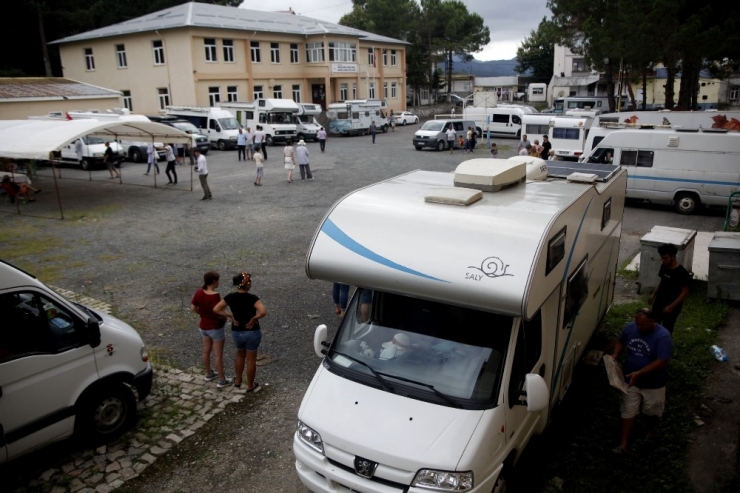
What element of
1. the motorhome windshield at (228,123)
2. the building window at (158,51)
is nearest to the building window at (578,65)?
the building window at (158,51)

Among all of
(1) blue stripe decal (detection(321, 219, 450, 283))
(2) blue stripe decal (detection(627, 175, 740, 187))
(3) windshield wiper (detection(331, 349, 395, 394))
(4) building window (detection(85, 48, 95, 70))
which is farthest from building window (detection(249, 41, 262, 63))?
(3) windshield wiper (detection(331, 349, 395, 394))

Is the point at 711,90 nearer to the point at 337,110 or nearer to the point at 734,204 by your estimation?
the point at 337,110

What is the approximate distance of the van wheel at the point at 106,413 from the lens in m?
6.01

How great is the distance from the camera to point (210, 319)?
711cm

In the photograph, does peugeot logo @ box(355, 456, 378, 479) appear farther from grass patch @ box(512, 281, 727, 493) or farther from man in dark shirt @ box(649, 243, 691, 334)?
man in dark shirt @ box(649, 243, 691, 334)

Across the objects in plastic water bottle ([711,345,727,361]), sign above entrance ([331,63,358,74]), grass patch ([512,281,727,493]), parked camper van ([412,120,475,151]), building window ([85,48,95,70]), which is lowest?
grass patch ([512,281,727,493])

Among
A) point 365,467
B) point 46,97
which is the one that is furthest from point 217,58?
point 365,467

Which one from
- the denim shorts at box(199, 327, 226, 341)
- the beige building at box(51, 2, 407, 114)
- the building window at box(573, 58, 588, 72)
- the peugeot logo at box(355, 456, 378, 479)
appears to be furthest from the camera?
the building window at box(573, 58, 588, 72)

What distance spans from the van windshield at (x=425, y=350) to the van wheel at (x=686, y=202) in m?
14.9

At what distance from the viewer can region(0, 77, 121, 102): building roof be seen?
30.2 meters

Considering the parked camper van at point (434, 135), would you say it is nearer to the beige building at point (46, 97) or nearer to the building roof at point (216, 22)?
the building roof at point (216, 22)

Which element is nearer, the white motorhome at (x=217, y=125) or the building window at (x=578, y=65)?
the white motorhome at (x=217, y=125)

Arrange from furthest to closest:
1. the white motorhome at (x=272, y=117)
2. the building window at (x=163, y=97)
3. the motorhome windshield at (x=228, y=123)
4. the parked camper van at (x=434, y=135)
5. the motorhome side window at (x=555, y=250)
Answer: the building window at (x=163, y=97), the white motorhome at (x=272, y=117), the motorhome windshield at (x=228, y=123), the parked camper van at (x=434, y=135), the motorhome side window at (x=555, y=250)

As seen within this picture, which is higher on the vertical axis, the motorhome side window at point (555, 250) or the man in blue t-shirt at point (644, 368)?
the motorhome side window at point (555, 250)
